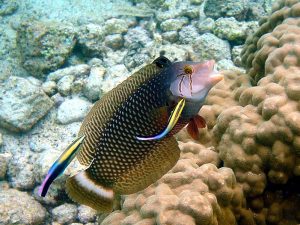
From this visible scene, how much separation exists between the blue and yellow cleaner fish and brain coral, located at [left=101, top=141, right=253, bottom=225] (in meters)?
0.69

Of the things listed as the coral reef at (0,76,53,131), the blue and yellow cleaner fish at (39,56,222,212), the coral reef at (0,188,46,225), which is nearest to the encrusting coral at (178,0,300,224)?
the blue and yellow cleaner fish at (39,56,222,212)

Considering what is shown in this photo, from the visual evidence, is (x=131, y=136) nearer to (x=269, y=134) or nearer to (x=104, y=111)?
(x=104, y=111)

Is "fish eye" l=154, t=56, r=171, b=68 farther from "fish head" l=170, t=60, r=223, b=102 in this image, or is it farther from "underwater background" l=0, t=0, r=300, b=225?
"underwater background" l=0, t=0, r=300, b=225

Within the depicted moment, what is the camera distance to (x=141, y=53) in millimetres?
6691

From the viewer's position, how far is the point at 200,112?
10.4ft

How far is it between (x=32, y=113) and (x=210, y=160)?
4454 mm

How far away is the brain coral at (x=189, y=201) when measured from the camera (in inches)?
83.7

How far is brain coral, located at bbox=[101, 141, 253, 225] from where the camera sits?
2.12 metres

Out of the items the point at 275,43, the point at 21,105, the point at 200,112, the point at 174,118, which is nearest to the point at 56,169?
the point at 174,118

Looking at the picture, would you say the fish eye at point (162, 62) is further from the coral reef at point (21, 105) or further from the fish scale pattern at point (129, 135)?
the coral reef at point (21, 105)

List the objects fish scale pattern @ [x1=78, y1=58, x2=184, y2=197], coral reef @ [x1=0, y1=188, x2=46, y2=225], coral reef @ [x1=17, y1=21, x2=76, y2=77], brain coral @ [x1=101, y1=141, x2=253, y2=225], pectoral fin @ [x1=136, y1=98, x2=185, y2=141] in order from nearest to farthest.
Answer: pectoral fin @ [x1=136, y1=98, x2=185, y2=141], fish scale pattern @ [x1=78, y1=58, x2=184, y2=197], brain coral @ [x1=101, y1=141, x2=253, y2=225], coral reef @ [x1=0, y1=188, x2=46, y2=225], coral reef @ [x1=17, y1=21, x2=76, y2=77]

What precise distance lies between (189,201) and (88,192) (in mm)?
882

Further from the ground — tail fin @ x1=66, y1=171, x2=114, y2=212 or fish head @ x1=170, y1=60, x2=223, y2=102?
fish head @ x1=170, y1=60, x2=223, y2=102

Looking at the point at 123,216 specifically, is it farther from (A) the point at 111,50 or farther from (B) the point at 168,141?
(A) the point at 111,50
